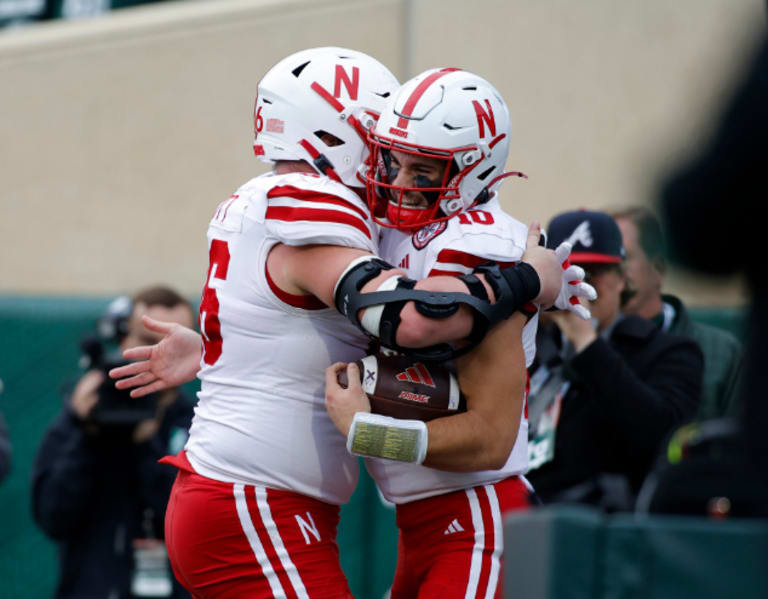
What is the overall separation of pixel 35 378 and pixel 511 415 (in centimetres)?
516

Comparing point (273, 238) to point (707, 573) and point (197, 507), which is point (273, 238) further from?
point (707, 573)

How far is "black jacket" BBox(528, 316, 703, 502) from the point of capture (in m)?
3.69

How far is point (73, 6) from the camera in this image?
10.4 meters

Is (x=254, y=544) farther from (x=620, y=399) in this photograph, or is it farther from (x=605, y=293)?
(x=605, y=293)

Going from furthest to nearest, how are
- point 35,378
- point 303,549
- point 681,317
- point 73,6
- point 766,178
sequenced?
point 73,6 → point 35,378 → point 681,317 → point 303,549 → point 766,178

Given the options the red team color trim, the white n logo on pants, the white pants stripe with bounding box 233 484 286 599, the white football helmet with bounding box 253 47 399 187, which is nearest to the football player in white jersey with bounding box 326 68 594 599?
the red team color trim

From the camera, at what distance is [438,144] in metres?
2.93

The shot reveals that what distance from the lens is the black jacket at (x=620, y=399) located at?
3693mm

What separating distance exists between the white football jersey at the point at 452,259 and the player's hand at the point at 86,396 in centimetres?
226

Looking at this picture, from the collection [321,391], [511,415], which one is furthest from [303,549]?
[511,415]

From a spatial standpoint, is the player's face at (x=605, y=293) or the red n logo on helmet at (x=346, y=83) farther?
the player's face at (x=605, y=293)

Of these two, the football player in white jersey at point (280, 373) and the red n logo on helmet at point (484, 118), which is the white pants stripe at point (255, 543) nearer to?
the football player in white jersey at point (280, 373)

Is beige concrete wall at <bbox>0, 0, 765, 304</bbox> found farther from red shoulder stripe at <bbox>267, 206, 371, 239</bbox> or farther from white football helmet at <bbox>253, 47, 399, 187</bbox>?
red shoulder stripe at <bbox>267, 206, 371, 239</bbox>

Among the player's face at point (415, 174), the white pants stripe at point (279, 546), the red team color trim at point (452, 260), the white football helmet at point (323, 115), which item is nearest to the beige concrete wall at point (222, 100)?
the white football helmet at point (323, 115)
